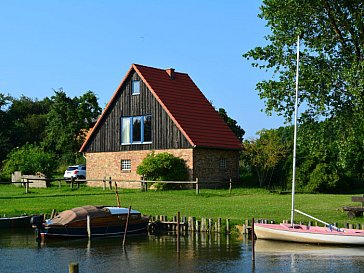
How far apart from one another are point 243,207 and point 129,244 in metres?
8.53

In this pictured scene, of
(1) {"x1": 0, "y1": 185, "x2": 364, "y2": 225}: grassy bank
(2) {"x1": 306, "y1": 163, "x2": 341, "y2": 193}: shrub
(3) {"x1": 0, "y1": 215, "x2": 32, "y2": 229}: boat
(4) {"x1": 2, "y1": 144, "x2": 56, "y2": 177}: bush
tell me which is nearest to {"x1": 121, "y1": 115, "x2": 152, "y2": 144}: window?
(1) {"x1": 0, "y1": 185, "x2": 364, "y2": 225}: grassy bank

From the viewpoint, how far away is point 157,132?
47.4m

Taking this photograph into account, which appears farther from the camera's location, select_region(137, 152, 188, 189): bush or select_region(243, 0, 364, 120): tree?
select_region(137, 152, 188, 189): bush

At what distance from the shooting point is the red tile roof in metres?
46.7

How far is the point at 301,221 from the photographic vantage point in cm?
2684

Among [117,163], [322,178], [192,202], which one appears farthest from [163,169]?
[322,178]

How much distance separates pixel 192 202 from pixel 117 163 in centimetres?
1503

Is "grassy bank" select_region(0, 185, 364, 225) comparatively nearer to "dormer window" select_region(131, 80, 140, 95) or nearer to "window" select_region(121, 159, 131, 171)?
"window" select_region(121, 159, 131, 171)

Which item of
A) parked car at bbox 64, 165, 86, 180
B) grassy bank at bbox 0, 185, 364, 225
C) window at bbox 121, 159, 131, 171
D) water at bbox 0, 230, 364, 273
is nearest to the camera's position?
water at bbox 0, 230, 364, 273

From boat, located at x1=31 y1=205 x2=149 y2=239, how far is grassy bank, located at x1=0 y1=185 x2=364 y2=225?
2308mm

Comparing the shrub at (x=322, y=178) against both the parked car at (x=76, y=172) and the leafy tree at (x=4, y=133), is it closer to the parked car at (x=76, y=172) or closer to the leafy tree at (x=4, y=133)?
the parked car at (x=76, y=172)

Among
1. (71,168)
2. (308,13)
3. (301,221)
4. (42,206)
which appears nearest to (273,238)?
(301,221)

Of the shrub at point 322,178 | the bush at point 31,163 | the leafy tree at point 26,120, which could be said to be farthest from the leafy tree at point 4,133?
the shrub at point 322,178

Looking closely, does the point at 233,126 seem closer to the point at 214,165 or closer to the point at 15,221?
the point at 214,165
